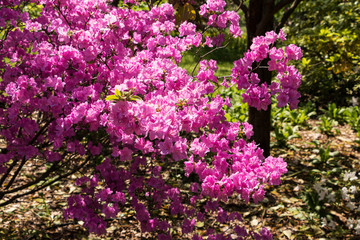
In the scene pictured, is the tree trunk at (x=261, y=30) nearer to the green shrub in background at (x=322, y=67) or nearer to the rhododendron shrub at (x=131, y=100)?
the rhododendron shrub at (x=131, y=100)

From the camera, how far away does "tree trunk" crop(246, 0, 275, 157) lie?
360 centimetres

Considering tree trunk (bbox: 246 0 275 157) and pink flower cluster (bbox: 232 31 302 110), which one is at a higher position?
tree trunk (bbox: 246 0 275 157)

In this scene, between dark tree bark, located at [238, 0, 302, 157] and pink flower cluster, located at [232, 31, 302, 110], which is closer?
pink flower cluster, located at [232, 31, 302, 110]

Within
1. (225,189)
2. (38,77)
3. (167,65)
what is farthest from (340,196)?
(38,77)

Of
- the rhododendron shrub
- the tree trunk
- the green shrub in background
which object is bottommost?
the rhododendron shrub

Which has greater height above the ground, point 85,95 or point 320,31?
point 320,31

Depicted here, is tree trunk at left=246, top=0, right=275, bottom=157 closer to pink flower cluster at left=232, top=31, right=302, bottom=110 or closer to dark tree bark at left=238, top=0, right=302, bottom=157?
dark tree bark at left=238, top=0, right=302, bottom=157

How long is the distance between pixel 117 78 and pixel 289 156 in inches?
129

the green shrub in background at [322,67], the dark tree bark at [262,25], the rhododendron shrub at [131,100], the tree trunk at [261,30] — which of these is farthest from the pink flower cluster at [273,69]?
the green shrub in background at [322,67]

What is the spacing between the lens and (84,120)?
1.76 metres

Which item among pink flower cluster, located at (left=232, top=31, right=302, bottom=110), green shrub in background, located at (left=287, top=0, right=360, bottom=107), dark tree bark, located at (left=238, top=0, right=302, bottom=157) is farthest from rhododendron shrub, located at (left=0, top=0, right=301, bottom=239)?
green shrub in background, located at (left=287, top=0, right=360, bottom=107)

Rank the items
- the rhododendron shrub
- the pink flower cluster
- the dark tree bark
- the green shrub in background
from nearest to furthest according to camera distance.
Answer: the rhododendron shrub < the pink flower cluster < the dark tree bark < the green shrub in background

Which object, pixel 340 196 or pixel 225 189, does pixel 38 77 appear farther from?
pixel 340 196

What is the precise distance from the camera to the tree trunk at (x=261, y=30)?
3.60m
